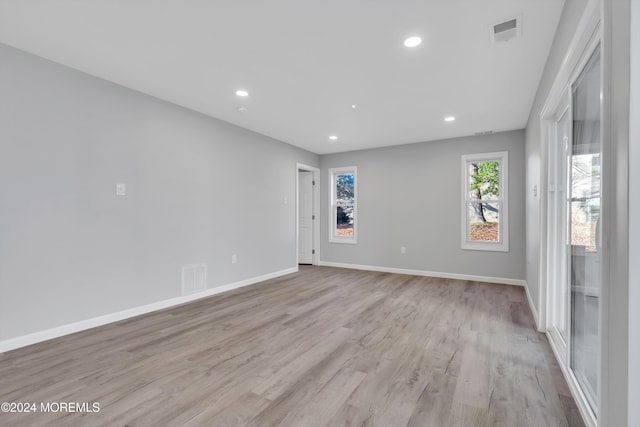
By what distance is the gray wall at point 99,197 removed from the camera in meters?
2.49

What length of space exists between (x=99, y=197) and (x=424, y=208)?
194 inches

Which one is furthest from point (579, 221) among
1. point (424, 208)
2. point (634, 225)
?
point (424, 208)

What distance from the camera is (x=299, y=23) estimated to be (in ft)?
7.04

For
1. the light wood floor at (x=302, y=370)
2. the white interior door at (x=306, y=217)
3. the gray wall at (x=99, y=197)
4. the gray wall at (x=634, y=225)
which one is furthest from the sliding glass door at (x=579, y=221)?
the white interior door at (x=306, y=217)

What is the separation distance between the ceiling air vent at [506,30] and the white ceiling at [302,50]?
43 mm

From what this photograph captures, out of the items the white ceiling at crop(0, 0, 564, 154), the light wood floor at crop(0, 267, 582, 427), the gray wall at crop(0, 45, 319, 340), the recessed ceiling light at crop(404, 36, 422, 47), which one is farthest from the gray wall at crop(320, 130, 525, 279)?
the recessed ceiling light at crop(404, 36, 422, 47)

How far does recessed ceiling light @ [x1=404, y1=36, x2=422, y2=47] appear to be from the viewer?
231cm

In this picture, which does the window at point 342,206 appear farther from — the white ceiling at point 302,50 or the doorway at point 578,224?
the doorway at point 578,224

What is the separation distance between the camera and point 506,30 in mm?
2186

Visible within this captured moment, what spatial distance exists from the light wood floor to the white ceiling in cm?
252

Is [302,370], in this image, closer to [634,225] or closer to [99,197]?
[634,225]

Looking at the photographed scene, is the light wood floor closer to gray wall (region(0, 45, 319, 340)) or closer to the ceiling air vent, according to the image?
gray wall (region(0, 45, 319, 340))

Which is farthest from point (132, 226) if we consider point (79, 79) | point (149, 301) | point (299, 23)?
point (299, 23)

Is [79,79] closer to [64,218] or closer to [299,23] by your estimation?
[64,218]
